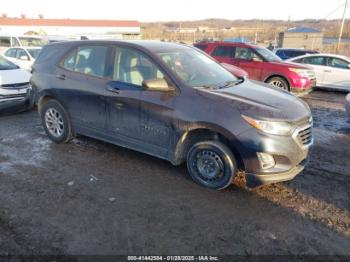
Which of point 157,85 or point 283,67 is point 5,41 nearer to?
point 283,67

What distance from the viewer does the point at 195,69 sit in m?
4.39

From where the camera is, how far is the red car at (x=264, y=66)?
31.4 feet

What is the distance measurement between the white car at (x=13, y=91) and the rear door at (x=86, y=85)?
239cm

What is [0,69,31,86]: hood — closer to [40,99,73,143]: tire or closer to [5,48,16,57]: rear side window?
[40,99,73,143]: tire

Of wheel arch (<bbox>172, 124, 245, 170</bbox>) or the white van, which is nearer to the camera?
wheel arch (<bbox>172, 124, 245, 170</bbox>)

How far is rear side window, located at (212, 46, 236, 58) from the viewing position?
424 inches

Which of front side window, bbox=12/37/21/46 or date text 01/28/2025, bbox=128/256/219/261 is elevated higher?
front side window, bbox=12/37/21/46

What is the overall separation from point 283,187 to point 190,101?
1671mm

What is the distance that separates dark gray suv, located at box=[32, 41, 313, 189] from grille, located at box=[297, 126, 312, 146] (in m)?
0.02

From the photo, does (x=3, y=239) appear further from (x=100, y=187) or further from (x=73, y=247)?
(x=100, y=187)

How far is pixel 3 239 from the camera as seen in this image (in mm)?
2938

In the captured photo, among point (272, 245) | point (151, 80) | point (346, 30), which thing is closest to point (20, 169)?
point (151, 80)

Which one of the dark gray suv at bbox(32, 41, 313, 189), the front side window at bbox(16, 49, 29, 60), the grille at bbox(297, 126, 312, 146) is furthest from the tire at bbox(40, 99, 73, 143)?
the front side window at bbox(16, 49, 29, 60)

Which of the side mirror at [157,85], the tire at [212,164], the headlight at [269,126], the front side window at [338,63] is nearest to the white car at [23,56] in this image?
the side mirror at [157,85]
